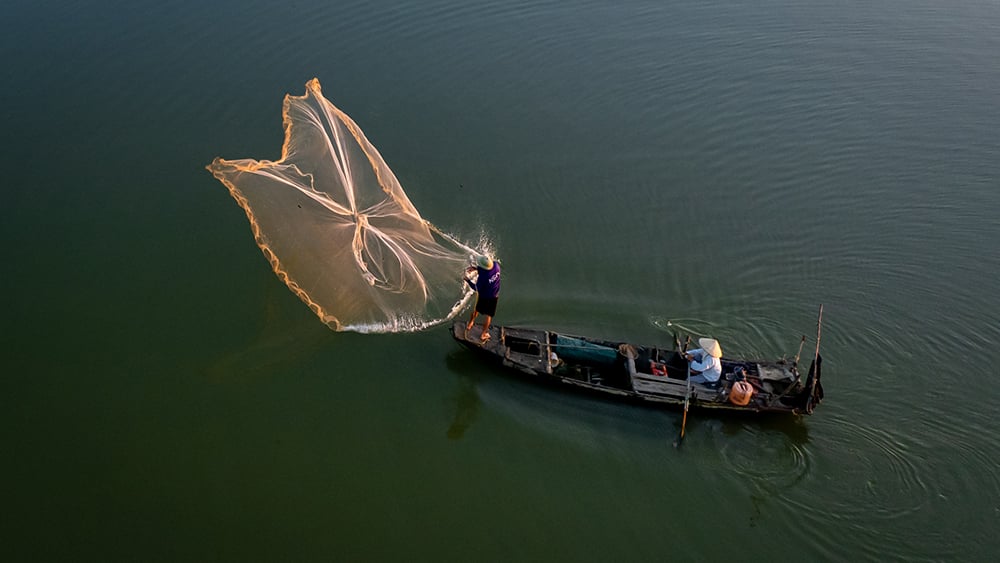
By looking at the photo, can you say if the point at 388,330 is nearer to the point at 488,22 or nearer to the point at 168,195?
the point at 168,195

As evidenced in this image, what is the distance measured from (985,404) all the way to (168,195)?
11.9 m

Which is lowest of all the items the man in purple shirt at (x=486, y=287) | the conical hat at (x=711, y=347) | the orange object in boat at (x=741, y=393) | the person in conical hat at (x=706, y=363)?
the orange object in boat at (x=741, y=393)

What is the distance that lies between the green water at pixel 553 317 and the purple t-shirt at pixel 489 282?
0.96 metres

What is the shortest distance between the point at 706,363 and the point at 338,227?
15.4ft

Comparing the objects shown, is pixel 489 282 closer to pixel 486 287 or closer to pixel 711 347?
pixel 486 287

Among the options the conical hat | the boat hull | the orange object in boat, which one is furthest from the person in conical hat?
the orange object in boat

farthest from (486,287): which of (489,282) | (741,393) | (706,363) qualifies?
(741,393)

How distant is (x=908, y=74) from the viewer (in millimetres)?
13281

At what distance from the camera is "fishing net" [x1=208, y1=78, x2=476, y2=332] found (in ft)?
25.2

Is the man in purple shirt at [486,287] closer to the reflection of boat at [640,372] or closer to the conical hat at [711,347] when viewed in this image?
the reflection of boat at [640,372]

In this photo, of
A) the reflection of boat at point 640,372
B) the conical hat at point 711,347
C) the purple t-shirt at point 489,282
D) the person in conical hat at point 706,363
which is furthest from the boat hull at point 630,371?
the purple t-shirt at point 489,282

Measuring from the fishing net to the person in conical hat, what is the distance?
10.8 feet

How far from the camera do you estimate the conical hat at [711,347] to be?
793 cm

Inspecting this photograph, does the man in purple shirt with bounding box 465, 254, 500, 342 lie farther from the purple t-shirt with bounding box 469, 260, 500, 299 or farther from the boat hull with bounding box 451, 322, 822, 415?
the boat hull with bounding box 451, 322, 822, 415
